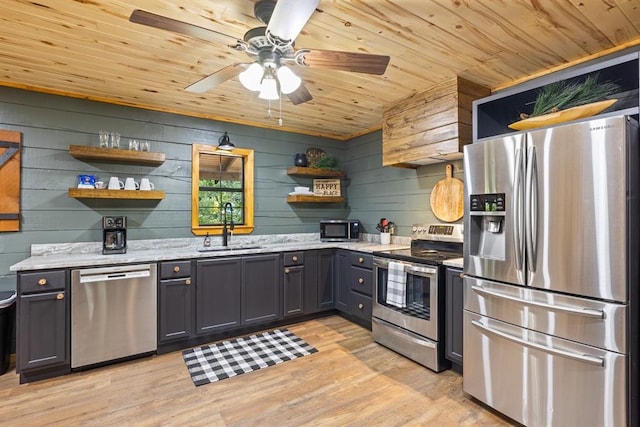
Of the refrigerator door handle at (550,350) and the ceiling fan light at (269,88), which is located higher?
the ceiling fan light at (269,88)

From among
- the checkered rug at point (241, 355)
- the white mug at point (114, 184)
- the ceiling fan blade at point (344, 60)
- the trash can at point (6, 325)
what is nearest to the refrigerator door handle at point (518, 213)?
the ceiling fan blade at point (344, 60)

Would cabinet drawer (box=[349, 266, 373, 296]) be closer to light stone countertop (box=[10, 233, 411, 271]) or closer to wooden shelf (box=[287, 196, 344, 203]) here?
light stone countertop (box=[10, 233, 411, 271])

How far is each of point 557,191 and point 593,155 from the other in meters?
0.24

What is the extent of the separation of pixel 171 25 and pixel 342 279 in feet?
10.1

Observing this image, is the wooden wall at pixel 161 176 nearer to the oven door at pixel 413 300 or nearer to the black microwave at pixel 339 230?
the black microwave at pixel 339 230

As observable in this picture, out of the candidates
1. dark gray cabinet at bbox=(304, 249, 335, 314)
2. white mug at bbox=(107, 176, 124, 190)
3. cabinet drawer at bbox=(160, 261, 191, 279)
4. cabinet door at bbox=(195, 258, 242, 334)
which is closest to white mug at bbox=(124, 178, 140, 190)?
white mug at bbox=(107, 176, 124, 190)

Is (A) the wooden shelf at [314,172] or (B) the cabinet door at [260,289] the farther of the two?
A: (A) the wooden shelf at [314,172]

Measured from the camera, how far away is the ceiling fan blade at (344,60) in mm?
1829

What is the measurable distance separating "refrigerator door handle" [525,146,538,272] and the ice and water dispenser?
176mm

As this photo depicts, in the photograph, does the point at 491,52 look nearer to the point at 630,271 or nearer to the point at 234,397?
the point at 630,271

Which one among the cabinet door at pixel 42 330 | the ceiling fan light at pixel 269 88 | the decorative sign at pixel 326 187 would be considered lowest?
the cabinet door at pixel 42 330

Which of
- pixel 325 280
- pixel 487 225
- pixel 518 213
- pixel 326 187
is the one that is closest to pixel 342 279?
pixel 325 280

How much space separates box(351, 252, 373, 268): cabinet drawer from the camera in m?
3.48

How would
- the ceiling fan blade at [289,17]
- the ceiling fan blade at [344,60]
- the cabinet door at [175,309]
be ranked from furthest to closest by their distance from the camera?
the cabinet door at [175,309], the ceiling fan blade at [344,60], the ceiling fan blade at [289,17]
